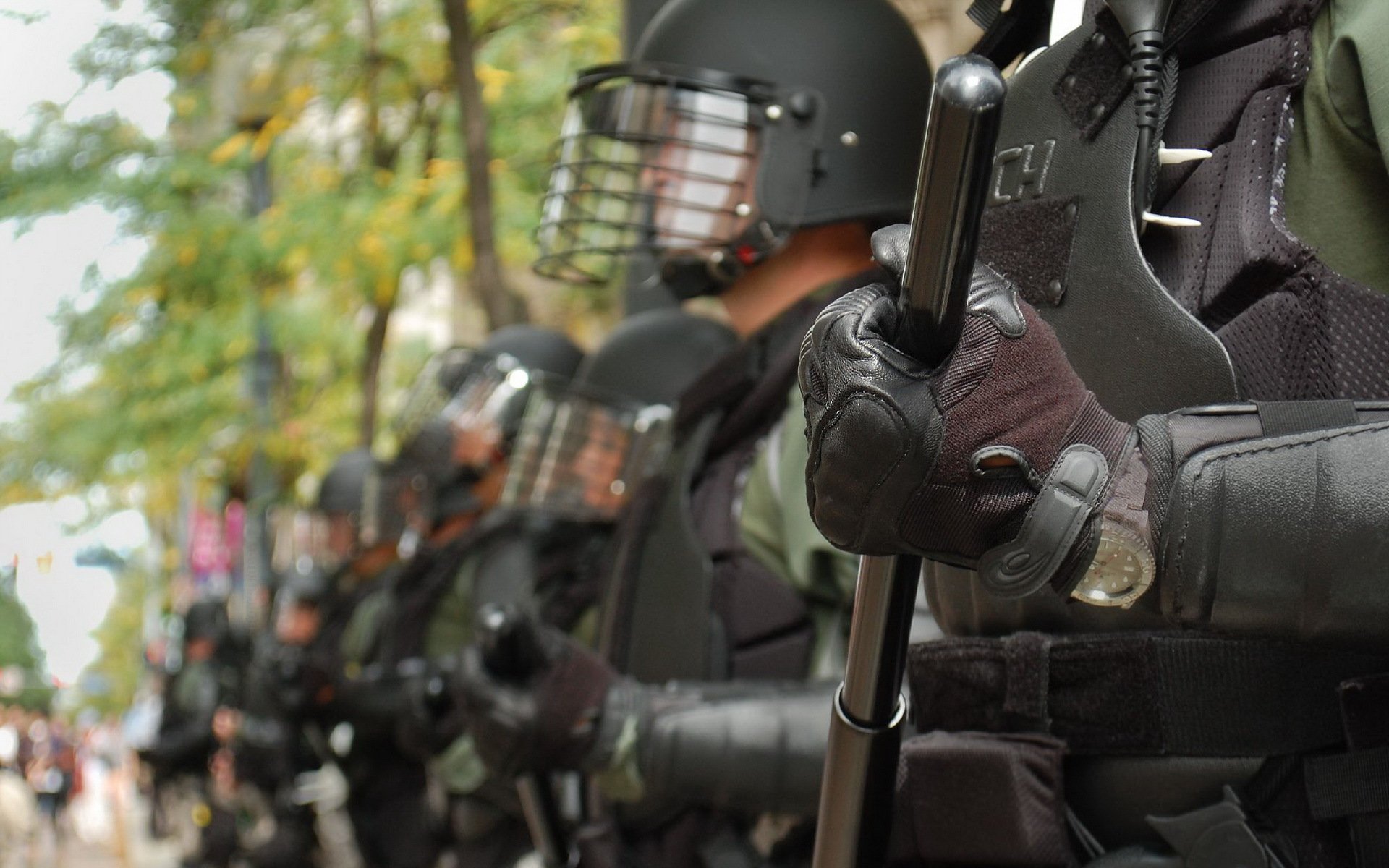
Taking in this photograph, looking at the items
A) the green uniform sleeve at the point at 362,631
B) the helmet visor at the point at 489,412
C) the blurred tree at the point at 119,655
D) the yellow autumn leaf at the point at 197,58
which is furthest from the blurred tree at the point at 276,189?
Answer: the blurred tree at the point at 119,655

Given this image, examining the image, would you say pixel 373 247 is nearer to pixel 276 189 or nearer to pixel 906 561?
pixel 276 189

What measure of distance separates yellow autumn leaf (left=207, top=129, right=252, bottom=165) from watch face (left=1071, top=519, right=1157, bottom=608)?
583 cm

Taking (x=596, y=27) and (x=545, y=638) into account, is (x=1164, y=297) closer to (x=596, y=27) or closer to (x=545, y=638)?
(x=545, y=638)

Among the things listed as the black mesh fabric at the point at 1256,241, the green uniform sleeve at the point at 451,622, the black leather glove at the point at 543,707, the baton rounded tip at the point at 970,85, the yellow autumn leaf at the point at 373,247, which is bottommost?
the yellow autumn leaf at the point at 373,247

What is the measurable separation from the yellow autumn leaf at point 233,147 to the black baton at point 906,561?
18.2ft

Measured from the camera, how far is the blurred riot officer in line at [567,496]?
454 cm

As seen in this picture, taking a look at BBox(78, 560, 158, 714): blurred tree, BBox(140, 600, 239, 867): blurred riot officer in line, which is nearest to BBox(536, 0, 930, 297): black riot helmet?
BBox(140, 600, 239, 867): blurred riot officer in line

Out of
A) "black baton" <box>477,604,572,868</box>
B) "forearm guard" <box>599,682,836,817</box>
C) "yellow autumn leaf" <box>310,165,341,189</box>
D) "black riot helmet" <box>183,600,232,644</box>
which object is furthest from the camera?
"black riot helmet" <box>183,600,232,644</box>

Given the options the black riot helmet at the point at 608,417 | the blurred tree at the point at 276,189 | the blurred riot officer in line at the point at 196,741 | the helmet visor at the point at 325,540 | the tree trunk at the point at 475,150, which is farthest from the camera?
the blurred riot officer in line at the point at 196,741

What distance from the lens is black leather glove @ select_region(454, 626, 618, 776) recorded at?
2.66 metres

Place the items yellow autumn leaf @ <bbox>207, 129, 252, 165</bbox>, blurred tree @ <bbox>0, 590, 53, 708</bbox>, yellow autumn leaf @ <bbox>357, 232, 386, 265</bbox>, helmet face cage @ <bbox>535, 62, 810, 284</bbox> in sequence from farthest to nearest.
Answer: blurred tree @ <bbox>0, 590, 53, 708</bbox> < yellow autumn leaf @ <bbox>357, 232, 386, 265</bbox> < yellow autumn leaf @ <bbox>207, 129, 252, 165</bbox> < helmet face cage @ <bbox>535, 62, 810, 284</bbox>

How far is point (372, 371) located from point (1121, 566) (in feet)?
28.7

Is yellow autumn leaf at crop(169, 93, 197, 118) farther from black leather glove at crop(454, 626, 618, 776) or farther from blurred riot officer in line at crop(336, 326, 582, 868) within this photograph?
black leather glove at crop(454, 626, 618, 776)

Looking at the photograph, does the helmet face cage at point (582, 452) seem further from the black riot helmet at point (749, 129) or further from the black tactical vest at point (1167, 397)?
the black tactical vest at point (1167, 397)
